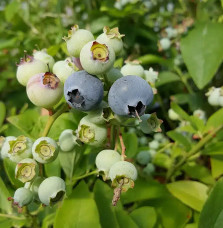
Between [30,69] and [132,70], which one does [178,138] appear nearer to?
[132,70]

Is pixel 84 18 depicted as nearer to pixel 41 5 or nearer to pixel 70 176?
pixel 41 5

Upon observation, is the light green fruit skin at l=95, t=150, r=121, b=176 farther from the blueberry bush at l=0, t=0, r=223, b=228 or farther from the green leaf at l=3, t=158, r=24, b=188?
the green leaf at l=3, t=158, r=24, b=188

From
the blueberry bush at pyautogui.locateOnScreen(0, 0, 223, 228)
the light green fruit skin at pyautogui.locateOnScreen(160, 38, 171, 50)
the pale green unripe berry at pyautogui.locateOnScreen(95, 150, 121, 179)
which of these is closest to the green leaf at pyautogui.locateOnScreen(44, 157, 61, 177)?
the blueberry bush at pyautogui.locateOnScreen(0, 0, 223, 228)

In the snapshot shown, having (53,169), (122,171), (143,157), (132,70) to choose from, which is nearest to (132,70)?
(132,70)

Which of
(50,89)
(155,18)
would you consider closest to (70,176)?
(50,89)

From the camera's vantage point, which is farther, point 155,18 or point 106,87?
point 155,18
